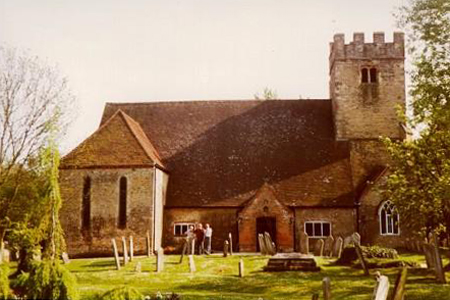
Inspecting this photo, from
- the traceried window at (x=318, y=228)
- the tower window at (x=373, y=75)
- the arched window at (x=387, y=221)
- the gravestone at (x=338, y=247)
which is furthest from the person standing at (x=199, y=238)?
the tower window at (x=373, y=75)

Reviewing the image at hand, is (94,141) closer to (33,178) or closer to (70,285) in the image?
(33,178)

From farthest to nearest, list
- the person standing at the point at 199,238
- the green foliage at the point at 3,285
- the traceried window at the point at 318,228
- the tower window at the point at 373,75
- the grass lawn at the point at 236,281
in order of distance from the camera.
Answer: the tower window at the point at 373,75 → the traceried window at the point at 318,228 → the person standing at the point at 199,238 → the grass lawn at the point at 236,281 → the green foliage at the point at 3,285

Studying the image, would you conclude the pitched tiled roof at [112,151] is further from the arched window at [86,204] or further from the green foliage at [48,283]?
the green foliage at [48,283]

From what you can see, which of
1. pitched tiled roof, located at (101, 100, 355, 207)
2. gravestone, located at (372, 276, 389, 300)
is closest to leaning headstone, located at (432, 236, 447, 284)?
gravestone, located at (372, 276, 389, 300)

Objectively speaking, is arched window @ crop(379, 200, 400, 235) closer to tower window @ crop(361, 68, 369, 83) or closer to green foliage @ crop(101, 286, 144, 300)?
tower window @ crop(361, 68, 369, 83)

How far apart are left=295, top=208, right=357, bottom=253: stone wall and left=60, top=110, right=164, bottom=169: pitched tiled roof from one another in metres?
10.1

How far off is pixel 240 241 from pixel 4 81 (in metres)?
18.3

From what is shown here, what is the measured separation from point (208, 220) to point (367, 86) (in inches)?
631

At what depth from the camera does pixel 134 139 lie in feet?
125

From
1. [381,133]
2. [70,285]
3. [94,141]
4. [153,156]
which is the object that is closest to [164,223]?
[153,156]

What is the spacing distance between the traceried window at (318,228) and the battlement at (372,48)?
1330 centimetres

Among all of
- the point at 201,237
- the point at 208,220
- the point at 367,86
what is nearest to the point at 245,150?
the point at 208,220

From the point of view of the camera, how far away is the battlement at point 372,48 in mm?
43281

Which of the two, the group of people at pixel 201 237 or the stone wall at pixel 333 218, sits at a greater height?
the stone wall at pixel 333 218
